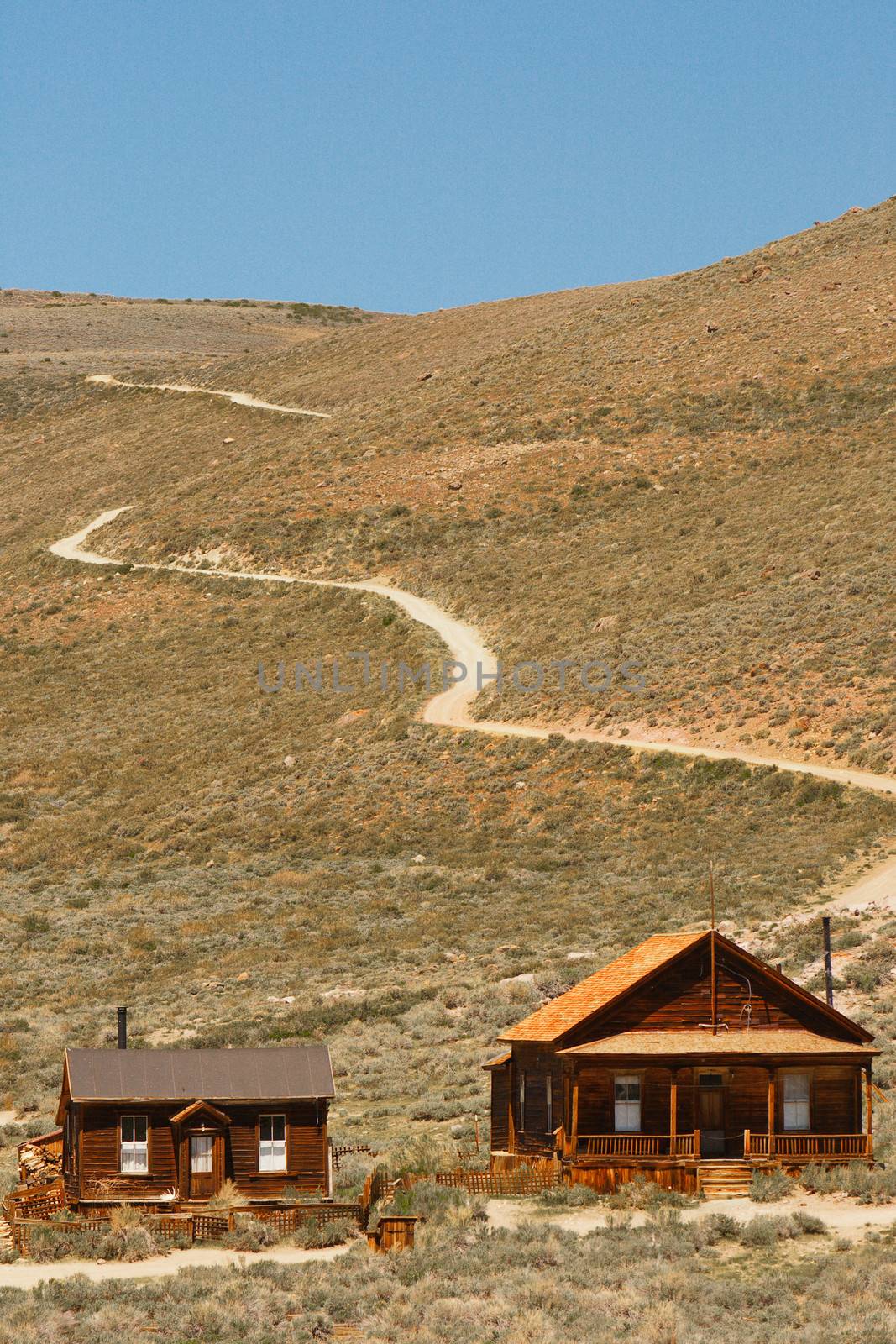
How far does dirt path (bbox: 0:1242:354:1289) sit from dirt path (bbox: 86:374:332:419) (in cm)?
8377

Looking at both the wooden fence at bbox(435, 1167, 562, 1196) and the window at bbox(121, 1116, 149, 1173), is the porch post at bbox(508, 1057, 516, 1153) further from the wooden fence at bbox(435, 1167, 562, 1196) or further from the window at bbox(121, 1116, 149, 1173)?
the window at bbox(121, 1116, 149, 1173)

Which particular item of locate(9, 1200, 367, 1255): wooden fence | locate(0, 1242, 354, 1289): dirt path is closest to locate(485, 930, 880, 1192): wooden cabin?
locate(9, 1200, 367, 1255): wooden fence

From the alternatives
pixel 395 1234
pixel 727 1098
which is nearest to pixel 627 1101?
pixel 727 1098

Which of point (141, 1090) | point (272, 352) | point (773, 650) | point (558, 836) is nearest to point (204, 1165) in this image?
point (141, 1090)

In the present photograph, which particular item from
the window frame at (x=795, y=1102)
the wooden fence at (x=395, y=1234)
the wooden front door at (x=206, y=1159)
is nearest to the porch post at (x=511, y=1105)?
the window frame at (x=795, y=1102)

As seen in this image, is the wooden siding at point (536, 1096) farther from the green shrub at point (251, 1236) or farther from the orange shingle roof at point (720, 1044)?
the green shrub at point (251, 1236)

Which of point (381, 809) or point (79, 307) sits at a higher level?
point (79, 307)

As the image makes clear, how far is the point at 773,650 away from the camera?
62.1m

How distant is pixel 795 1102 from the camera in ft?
88.5

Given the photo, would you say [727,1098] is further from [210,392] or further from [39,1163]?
[210,392]

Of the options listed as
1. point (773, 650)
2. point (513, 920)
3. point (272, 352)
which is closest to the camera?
point (513, 920)

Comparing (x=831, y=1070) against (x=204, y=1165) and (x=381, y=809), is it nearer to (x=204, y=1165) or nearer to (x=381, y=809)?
(x=204, y=1165)

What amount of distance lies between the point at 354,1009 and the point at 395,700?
99.7 feet

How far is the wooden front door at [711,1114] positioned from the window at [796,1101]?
962mm
